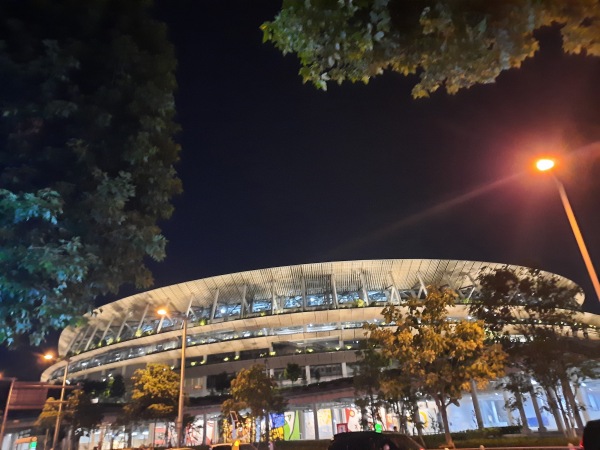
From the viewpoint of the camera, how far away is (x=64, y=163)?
8.38 m

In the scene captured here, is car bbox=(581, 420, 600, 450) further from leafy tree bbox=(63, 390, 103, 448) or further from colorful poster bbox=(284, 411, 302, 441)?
colorful poster bbox=(284, 411, 302, 441)

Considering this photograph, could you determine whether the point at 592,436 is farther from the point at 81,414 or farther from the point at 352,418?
the point at 81,414

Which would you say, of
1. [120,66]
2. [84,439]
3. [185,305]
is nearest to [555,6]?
[120,66]

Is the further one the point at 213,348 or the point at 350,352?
the point at 213,348

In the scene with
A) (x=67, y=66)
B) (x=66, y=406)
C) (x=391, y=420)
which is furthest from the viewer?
(x=391, y=420)

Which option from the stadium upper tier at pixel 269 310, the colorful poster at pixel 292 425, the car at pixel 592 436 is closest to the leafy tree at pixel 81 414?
the stadium upper tier at pixel 269 310

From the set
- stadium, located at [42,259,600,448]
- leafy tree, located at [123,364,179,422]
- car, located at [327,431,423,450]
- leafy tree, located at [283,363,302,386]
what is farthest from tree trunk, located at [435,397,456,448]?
leafy tree, located at [283,363,302,386]

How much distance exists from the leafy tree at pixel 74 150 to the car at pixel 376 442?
305 inches

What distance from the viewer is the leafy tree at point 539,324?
22422 millimetres

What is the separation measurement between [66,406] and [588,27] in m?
53.1

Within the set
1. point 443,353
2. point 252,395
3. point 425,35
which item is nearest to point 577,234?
point 443,353

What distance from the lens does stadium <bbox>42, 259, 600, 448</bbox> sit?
50031 mm

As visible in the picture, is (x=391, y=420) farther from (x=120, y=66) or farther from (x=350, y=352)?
(x=120, y=66)

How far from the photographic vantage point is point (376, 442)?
11516 mm
